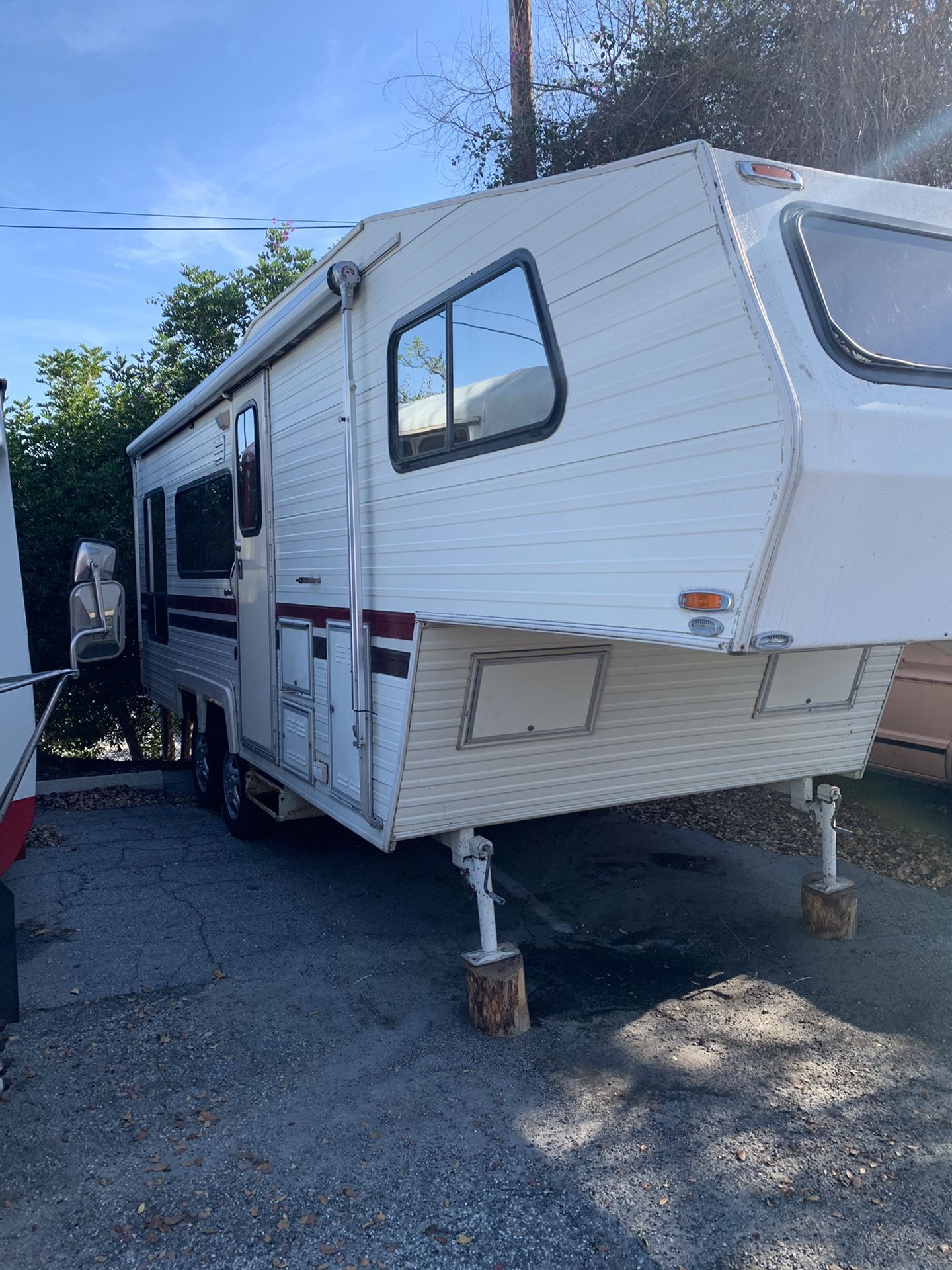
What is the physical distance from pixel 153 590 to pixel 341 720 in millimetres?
4780

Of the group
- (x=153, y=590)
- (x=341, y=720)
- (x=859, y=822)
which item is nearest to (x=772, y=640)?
(x=341, y=720)

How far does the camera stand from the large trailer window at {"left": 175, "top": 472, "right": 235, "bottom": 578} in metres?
6.23

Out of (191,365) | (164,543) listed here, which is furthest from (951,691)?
(191,365)

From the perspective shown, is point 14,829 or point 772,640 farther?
point 14,829

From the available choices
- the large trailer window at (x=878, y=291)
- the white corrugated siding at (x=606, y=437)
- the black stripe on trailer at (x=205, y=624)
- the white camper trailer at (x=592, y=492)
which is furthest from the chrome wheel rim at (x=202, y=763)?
the large trailer window at (x=878, y=291)

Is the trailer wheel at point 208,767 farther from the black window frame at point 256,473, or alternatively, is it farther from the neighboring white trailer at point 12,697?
the neighboring white trailer at point 12,697

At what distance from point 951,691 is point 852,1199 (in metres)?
3.82

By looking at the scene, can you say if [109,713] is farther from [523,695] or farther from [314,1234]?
[314,1234]

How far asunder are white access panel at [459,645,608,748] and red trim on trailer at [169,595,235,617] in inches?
111

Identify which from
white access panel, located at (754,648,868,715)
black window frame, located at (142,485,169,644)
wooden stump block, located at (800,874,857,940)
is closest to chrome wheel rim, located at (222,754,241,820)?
black window frame, located at (142,485,169,644)

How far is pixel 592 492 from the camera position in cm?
293

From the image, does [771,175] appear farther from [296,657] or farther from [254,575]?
[254,575]

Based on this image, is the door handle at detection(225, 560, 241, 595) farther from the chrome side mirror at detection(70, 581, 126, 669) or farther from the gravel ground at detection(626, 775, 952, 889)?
the gravel ground at detection(626, 775, 952, 889)

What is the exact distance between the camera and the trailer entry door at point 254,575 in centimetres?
546
